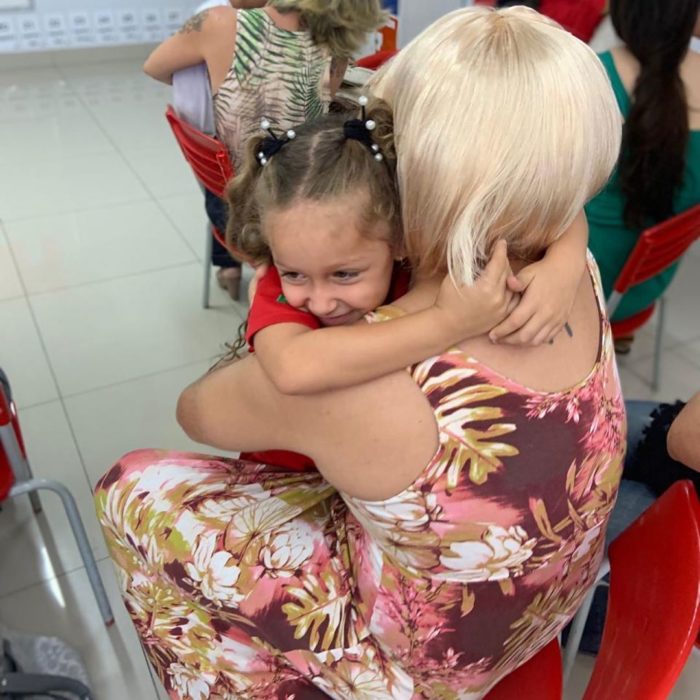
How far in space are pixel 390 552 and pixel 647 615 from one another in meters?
0.30

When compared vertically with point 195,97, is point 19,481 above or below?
below

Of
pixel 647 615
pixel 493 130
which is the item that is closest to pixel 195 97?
pixel 493 130

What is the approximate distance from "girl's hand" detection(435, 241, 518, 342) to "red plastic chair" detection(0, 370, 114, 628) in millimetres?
807

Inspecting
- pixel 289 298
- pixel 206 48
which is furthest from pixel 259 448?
pixel 206 48

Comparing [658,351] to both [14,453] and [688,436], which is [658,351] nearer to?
[688,436]

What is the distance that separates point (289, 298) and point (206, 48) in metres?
1.20

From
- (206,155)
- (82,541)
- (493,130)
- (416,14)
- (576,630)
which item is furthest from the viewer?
(416,14)

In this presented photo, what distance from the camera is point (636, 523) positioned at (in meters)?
0.88

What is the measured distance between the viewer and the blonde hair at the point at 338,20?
1.76 metres

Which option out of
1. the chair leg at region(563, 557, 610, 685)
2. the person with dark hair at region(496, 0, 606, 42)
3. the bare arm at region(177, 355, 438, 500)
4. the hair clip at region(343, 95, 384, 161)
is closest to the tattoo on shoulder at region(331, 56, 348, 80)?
the person with dark hair at region(496, 0, 606, 42)

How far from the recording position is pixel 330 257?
819mm

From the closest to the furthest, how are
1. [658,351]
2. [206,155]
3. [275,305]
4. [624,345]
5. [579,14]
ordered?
[275,305] < [206,155] < [579,14] < [658,351] < [624,345]

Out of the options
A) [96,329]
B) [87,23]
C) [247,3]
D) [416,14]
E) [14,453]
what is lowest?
[96,329]

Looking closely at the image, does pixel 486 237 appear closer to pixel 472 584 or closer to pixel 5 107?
pixel 472 584
